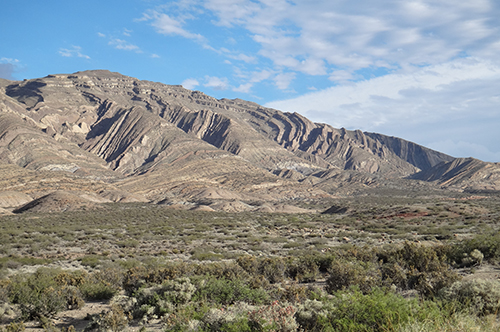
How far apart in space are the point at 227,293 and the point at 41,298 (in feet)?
16.3

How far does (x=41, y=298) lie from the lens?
9.39 metres

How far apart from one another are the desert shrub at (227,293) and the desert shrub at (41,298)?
371 centimetres

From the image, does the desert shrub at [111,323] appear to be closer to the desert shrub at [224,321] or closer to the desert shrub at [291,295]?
the desert shrub at [224,321]

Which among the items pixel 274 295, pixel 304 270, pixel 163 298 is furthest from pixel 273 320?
pixel 304 270

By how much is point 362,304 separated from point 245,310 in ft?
7.81

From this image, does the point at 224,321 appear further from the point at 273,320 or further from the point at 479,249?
the point at 479,249

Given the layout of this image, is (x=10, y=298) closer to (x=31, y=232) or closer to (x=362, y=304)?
(x=362, y=304)

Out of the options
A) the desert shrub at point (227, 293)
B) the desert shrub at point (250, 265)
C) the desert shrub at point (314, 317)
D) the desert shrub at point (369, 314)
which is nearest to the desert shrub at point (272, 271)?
the desert shrub at point (250, 265)

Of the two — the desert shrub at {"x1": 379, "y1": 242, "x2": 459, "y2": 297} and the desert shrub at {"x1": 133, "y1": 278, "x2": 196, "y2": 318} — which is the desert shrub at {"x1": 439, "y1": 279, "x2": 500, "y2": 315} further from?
the desert shrub at {"x1": 133, "y1": 278, "x2": 196, "y2": 318}

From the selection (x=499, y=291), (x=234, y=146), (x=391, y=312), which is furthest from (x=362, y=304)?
(x=234, y=146)

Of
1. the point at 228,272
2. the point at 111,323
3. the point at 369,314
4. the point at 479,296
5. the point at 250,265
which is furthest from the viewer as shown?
the point at 250,265

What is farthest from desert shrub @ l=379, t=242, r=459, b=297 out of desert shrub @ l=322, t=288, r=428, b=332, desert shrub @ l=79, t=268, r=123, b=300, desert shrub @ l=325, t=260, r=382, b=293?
desert shrub @ l=79, t=268, r=123, b=300

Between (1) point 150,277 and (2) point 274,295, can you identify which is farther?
(1) point 150,277

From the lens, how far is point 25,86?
7574 inches
